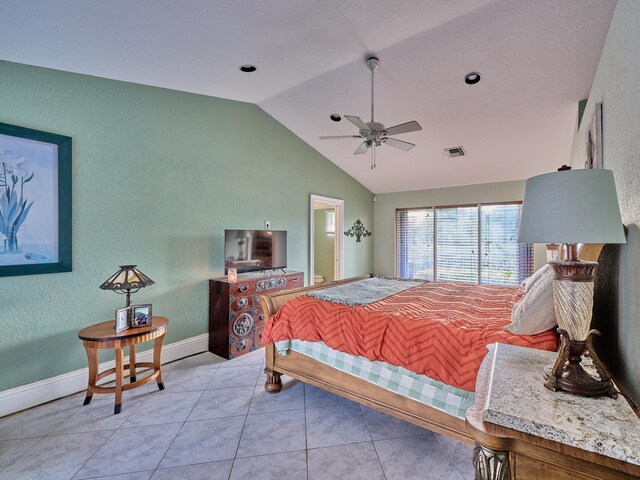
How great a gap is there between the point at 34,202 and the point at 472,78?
4.09m

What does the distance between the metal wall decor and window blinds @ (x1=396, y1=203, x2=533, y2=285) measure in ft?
2.93

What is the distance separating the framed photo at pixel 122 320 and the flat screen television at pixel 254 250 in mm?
1329

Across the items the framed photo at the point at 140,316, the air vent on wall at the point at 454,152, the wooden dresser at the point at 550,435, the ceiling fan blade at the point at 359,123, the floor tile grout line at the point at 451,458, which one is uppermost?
the air vent on wall at the point at 454,152

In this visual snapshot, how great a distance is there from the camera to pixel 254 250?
3904 millimetres

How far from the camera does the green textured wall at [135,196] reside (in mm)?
2342

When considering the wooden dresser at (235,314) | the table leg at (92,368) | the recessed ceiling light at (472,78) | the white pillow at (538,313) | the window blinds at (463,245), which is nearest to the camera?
the white pillow at (538,313)

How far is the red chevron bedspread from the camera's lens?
165 centimetres

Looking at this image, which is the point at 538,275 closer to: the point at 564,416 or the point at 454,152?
the point at 564,416

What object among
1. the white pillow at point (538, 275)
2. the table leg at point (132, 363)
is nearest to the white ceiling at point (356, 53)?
the white pillow at point (538, 275)

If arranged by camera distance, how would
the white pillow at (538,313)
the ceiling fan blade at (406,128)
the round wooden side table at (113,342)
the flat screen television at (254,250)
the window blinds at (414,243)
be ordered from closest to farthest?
1. the white pillow at (538,313)
2. the round wooden side table at (113,342)
3. the ceiling fan blade at (406,128)
4. the flat screen television at (254,250)
5. the window blinds at (414,243)

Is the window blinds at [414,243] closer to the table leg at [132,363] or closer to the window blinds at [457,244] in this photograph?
the window blinds at [457,244]

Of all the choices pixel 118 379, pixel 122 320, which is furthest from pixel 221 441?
pixel 122 320

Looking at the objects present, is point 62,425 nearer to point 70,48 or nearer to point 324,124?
point 70,48

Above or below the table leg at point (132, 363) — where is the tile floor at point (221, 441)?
below
